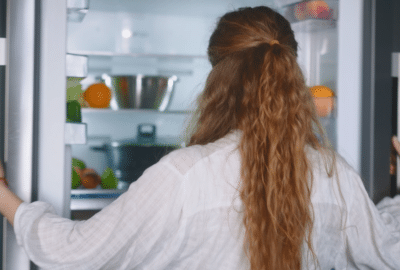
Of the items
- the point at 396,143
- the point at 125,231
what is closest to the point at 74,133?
the point at 125,231

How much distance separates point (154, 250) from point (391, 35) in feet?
3.14

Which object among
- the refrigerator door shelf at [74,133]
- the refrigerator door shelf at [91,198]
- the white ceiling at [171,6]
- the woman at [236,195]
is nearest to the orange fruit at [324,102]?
the woman at [236,195]

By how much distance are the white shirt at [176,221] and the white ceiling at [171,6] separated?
111 cm

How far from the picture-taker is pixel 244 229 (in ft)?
2.64

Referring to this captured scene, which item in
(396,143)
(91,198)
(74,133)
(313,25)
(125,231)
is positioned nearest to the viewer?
(125,231)

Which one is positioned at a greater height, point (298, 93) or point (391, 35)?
point (391, 35)

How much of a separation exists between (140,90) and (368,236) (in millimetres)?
1229

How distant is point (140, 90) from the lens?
185cm

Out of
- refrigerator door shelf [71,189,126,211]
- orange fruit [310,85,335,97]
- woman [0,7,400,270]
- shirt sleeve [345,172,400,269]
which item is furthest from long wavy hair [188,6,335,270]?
refrigerator door shelf [71,189,126,211]

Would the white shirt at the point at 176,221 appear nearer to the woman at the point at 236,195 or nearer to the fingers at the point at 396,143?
the woman at the point at 236,195

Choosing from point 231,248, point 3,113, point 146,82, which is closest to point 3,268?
point 3,113

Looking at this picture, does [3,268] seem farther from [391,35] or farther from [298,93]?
[391,35]

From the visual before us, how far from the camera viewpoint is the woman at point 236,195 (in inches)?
29.3

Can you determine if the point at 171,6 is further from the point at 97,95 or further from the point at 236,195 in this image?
the point at 236,195
